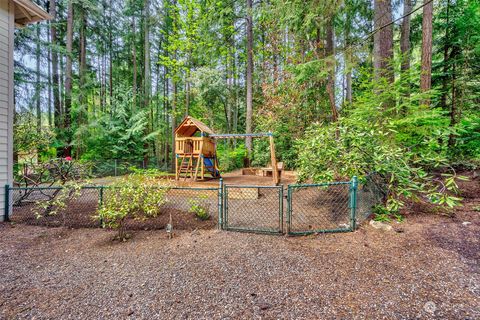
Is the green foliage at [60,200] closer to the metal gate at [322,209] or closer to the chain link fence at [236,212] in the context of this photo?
the chain link fence at [236,212]

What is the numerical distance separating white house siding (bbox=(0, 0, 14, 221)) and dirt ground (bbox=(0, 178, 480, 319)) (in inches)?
64.7

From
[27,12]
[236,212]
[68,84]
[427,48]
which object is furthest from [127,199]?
[68,84]

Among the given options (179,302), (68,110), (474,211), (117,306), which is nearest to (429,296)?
(179,302)

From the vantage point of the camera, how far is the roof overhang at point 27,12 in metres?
4.82

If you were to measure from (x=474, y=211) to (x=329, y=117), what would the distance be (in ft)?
24.9

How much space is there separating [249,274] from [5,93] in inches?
248

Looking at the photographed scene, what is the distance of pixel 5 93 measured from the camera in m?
4.63

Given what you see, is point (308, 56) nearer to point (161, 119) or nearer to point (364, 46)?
point (364, 46)

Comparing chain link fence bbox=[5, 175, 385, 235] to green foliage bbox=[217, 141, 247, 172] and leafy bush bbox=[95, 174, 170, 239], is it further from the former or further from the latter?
green foliage bbox=[217, 141, 247, 172]

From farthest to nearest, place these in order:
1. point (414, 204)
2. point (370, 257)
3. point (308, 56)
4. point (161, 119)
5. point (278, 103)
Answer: point (161, 119) → point (278, 103) → point (308, 56) → point (414, 204) → point (370, 257)

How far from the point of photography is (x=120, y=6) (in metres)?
15.5

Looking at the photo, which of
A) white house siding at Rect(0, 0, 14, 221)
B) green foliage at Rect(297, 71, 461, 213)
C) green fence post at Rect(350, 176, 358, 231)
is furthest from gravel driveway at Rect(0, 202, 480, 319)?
white house siding at Rect(0, 0, 14, 221)

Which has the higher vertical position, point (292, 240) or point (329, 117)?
point (329, 117)

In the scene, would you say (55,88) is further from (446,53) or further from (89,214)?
(446,53)
